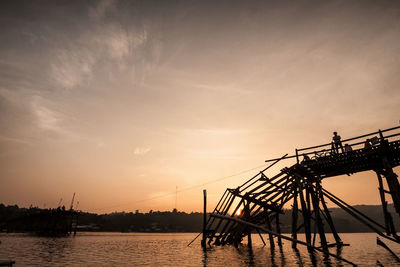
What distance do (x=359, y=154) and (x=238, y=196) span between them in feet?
33.6

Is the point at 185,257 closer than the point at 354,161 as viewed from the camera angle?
No

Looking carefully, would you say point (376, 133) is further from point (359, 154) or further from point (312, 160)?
point (312, 160)

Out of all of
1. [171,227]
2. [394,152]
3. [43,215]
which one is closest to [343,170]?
[394,152]

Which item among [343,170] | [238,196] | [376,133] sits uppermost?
[376,133]

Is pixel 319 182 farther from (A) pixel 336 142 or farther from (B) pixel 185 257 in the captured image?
(B) pixel 185 257

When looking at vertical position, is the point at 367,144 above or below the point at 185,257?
above

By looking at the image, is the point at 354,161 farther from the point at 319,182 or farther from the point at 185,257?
the point at 185,257

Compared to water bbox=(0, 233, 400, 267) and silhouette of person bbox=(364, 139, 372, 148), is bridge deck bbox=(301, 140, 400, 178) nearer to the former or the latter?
silhouette of person bbox=(364, 139, 372, 148)

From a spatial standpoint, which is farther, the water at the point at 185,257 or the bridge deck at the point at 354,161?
the water at the point at 185,257

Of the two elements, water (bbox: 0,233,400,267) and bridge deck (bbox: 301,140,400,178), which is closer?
bridge deck (bbox: 301,140,400,178)

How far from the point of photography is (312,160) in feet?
56.2

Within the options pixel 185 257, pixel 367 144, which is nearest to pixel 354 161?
pixel 367 144

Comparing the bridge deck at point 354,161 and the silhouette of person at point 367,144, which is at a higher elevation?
the silhouette of person at point 367,144

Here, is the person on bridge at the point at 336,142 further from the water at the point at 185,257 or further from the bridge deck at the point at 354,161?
the water at the point at 185,257
